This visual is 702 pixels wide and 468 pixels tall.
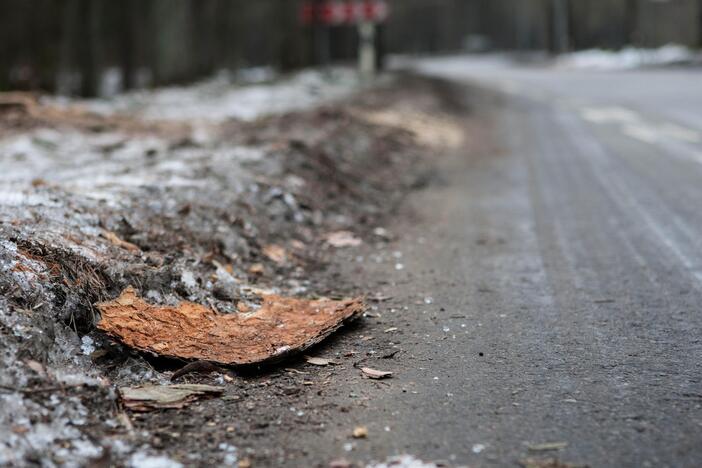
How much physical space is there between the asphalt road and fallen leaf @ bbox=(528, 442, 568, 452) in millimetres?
17

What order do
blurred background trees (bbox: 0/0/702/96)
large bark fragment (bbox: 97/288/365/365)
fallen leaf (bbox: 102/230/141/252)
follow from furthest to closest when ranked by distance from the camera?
blurred background trees (bbox: 0/0/702/96) → fallen leaf (bbox: 102/230/141/252) → large bark fragment (bbox: 97/288/365/365)

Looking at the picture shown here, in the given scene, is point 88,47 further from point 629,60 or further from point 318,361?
point 629,60

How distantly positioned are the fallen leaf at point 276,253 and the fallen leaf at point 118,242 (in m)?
1.23

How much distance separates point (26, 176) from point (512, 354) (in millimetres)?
5090

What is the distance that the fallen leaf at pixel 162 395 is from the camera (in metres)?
3.54

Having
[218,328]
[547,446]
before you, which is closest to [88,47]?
[218,328]

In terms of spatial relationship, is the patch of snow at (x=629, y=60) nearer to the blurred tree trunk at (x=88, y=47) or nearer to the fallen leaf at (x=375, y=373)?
the blurred tree trunk at (x=88, y=47)

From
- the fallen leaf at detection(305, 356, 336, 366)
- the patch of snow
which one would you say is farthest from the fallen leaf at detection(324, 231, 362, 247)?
the patch of snow

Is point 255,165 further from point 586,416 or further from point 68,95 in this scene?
point 68,95

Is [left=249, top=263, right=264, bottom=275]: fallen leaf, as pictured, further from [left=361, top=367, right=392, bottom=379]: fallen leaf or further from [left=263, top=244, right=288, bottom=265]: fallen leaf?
[left=361, top=367, right=392, bottom=379]: fallen leaf

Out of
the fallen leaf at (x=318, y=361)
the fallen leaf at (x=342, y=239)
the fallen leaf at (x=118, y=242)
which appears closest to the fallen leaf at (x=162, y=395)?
the fallen leaf at (x=318, y=361)

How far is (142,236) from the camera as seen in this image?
210 inches

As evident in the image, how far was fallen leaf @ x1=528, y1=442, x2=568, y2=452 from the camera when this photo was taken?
10.3 ft

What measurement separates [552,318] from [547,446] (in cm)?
163
